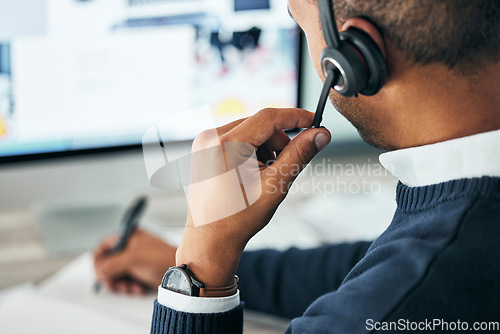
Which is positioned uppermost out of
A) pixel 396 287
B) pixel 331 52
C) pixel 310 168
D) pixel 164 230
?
pixel 331 52

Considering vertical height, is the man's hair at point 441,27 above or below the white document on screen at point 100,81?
above

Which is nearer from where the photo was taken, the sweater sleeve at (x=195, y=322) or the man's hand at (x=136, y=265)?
the sweater sleeve at (x=195, y=322)

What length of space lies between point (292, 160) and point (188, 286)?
0.48 feet

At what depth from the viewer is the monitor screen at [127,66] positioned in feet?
2.62

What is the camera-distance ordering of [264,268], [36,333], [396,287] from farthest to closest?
[264,268] < [36,333] < [396,287]

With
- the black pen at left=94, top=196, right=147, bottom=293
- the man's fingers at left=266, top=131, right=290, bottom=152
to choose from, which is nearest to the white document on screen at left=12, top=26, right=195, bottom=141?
the black pen at left=94, top=196, right=147, bottom=293

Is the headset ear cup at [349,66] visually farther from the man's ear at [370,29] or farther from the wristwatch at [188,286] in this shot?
the wristwatch at [188,286]

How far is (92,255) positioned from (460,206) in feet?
2.15

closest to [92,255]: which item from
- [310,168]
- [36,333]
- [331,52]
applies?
[36,333]

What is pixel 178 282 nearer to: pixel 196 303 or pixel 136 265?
pixel 196 303

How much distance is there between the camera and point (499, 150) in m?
0.41

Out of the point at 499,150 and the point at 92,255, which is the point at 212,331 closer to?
the point at 499,150

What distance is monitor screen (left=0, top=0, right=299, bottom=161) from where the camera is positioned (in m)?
0.80

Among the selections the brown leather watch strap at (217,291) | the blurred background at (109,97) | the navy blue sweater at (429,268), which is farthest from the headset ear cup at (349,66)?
the blurred background at (109,97)
